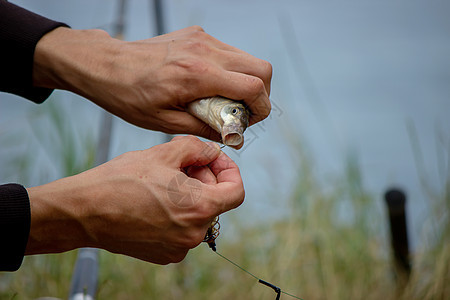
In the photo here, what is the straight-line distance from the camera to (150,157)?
2.91 feet

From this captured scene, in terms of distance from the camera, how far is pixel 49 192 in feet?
2.87

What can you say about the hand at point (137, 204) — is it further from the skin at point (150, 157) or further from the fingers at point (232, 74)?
the fingers at point (232, 74)

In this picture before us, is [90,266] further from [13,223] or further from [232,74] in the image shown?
[232,74]

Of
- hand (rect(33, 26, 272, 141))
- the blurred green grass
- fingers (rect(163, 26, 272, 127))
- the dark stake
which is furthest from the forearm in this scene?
the dark stake

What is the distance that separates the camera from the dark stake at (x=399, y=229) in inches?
83.7

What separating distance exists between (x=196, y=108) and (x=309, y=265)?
4.17ft

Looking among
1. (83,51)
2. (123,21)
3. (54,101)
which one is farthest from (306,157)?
(83,51)

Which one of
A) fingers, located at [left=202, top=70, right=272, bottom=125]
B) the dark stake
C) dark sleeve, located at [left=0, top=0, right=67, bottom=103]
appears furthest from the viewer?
the dark stake

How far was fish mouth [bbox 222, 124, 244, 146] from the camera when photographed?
0.93m

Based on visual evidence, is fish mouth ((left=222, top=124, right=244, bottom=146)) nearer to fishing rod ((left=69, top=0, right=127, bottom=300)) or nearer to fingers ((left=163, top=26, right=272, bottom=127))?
fingers ((left=163, top=26, right=272, bottom=127))

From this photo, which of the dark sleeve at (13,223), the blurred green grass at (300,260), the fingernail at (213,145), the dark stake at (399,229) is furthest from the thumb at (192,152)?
the dark stake at (399,229)

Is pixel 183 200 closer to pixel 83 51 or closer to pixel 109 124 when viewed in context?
pixel 83 51

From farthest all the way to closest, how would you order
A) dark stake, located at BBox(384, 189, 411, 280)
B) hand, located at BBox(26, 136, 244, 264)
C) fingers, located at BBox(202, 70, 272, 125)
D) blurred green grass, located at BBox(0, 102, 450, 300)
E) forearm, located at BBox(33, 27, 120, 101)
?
dark stake, located at BBox(384, 189, 411, 280), blurred green grass, located at BBox(0, 102, 450, 300), forearm, located at BBox(33, 27, 120, 101), fingers, located at BBox(202, 70, 272, 125), hand, located at BBox(26, 136, 244, 264)

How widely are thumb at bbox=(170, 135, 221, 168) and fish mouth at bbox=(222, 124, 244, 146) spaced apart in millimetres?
23
